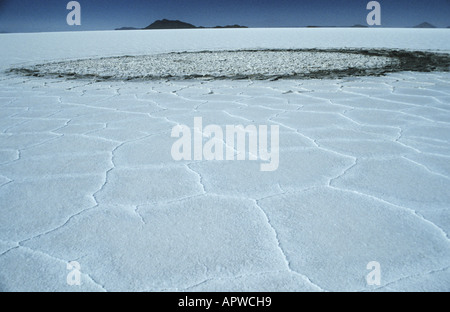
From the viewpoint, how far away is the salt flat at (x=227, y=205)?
0.86 meters

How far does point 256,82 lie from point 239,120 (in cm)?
157

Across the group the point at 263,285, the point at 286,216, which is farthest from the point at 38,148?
the point at 263,285

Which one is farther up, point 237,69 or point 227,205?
point 237,69

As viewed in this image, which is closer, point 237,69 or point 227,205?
point 227,205

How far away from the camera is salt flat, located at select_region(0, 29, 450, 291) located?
2.83ft

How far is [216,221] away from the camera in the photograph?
3.60 ft

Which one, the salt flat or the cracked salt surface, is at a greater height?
the cracked salt surface

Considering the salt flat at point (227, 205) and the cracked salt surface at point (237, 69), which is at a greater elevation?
the cracked salt surface at point (237, 69)

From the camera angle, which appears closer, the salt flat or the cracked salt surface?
the salt flat

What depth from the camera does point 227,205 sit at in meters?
1.20

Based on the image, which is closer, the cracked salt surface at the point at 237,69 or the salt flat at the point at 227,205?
the salt flat at the point at 227,205

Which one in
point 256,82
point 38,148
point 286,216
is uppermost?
point 256,82
